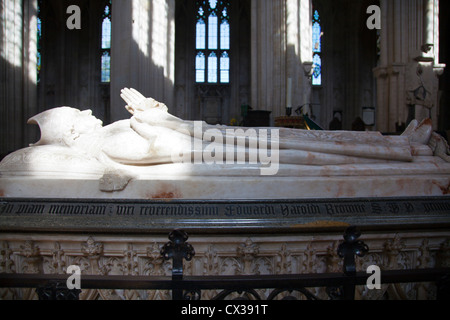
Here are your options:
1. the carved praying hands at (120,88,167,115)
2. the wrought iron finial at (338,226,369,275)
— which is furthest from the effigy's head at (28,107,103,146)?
the wrought iron finial at (338,226,369,275)

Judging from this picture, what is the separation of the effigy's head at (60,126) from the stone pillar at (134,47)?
19.5 ft

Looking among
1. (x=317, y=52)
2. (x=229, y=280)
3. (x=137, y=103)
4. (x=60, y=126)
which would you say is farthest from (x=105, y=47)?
(x=229, y=280)

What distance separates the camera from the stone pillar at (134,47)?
9.34 m

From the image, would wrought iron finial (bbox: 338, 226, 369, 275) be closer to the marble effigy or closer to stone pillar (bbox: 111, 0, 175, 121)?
the marble effigy

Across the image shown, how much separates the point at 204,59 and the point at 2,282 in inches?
978

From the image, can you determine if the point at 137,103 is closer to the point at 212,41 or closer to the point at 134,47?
the point at 134,47

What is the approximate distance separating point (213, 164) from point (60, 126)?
1.39 meters

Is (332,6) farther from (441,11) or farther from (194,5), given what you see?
(194,5)

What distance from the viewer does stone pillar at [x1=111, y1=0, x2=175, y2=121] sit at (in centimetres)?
934

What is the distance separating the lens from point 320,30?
25.2 meters

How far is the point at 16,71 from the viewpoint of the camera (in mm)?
11750

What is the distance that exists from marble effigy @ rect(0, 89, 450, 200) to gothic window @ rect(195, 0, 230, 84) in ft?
74.1

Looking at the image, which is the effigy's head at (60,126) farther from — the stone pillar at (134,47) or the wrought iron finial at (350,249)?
the stone pillar at (134,47)
